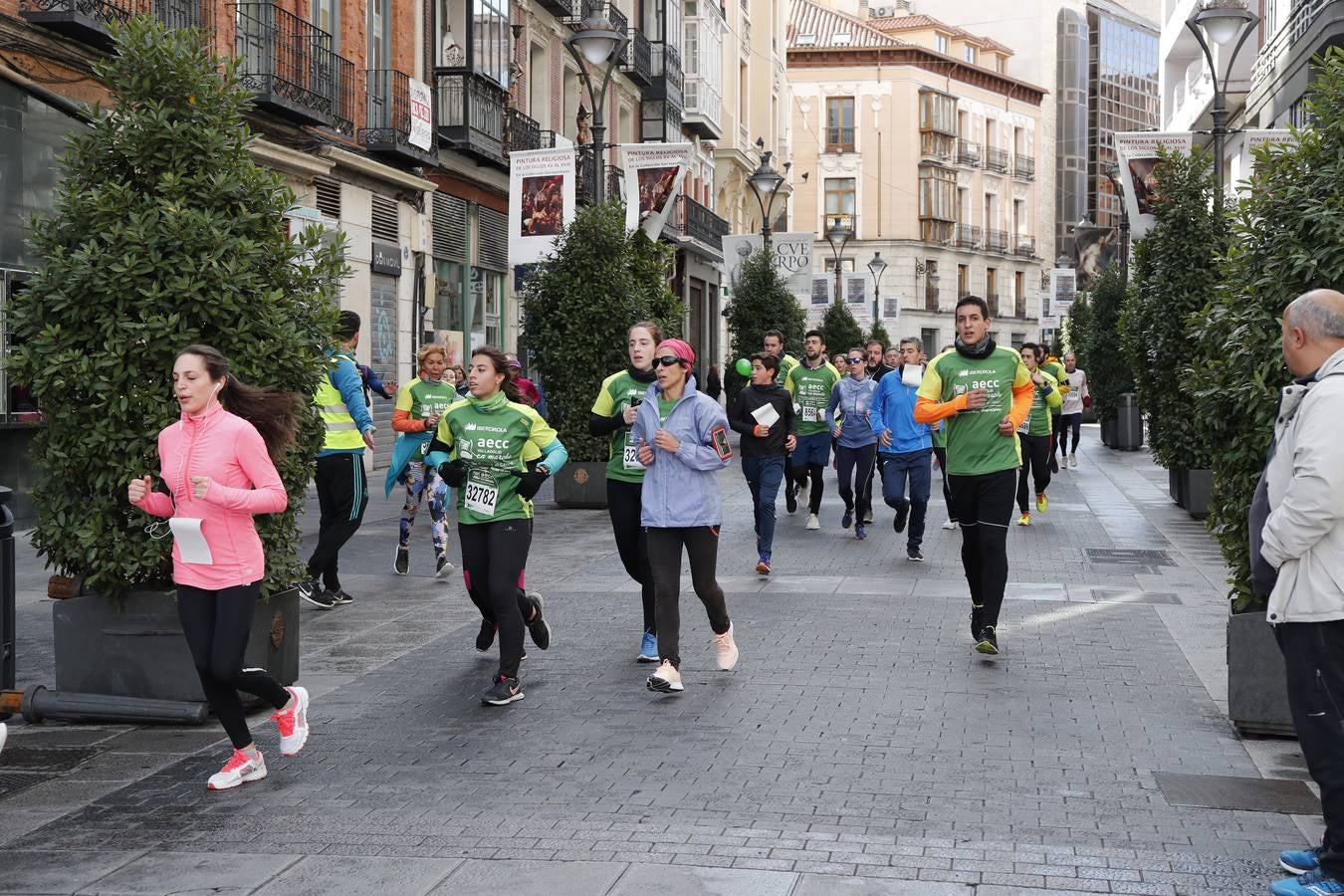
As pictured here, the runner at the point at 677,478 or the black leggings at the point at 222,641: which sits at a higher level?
the runner at the point at 677,478

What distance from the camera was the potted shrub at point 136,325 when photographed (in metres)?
7.14

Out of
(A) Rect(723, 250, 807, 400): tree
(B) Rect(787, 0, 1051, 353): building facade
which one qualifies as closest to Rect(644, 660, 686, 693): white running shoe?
(A) Rect(723, 250, 807, 400): tree

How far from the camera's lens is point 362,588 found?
38.7 ft

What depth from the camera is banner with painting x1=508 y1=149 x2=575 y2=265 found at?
19.7 meters

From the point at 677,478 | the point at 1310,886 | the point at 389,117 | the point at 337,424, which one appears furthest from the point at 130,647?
the point at 389,117

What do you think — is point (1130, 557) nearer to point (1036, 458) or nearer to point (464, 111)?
point (1036, 458)

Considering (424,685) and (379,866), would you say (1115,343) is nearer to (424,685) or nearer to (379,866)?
(424,685)

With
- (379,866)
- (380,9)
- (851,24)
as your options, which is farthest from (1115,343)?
(851,24)

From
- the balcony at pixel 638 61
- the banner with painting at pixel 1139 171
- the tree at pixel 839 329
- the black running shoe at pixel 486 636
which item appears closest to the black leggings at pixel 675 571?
the black running shoe at pixel 486 636

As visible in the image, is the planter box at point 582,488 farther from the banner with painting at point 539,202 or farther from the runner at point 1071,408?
the runner at point 1071,408

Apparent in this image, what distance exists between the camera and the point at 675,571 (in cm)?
806

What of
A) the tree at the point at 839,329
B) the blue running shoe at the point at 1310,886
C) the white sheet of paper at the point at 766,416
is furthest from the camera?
the tree at the point at 839,329

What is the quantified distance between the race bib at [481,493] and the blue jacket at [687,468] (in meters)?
0.76

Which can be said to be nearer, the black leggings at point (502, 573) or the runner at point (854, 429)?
the black leggings at point (502, 573)
